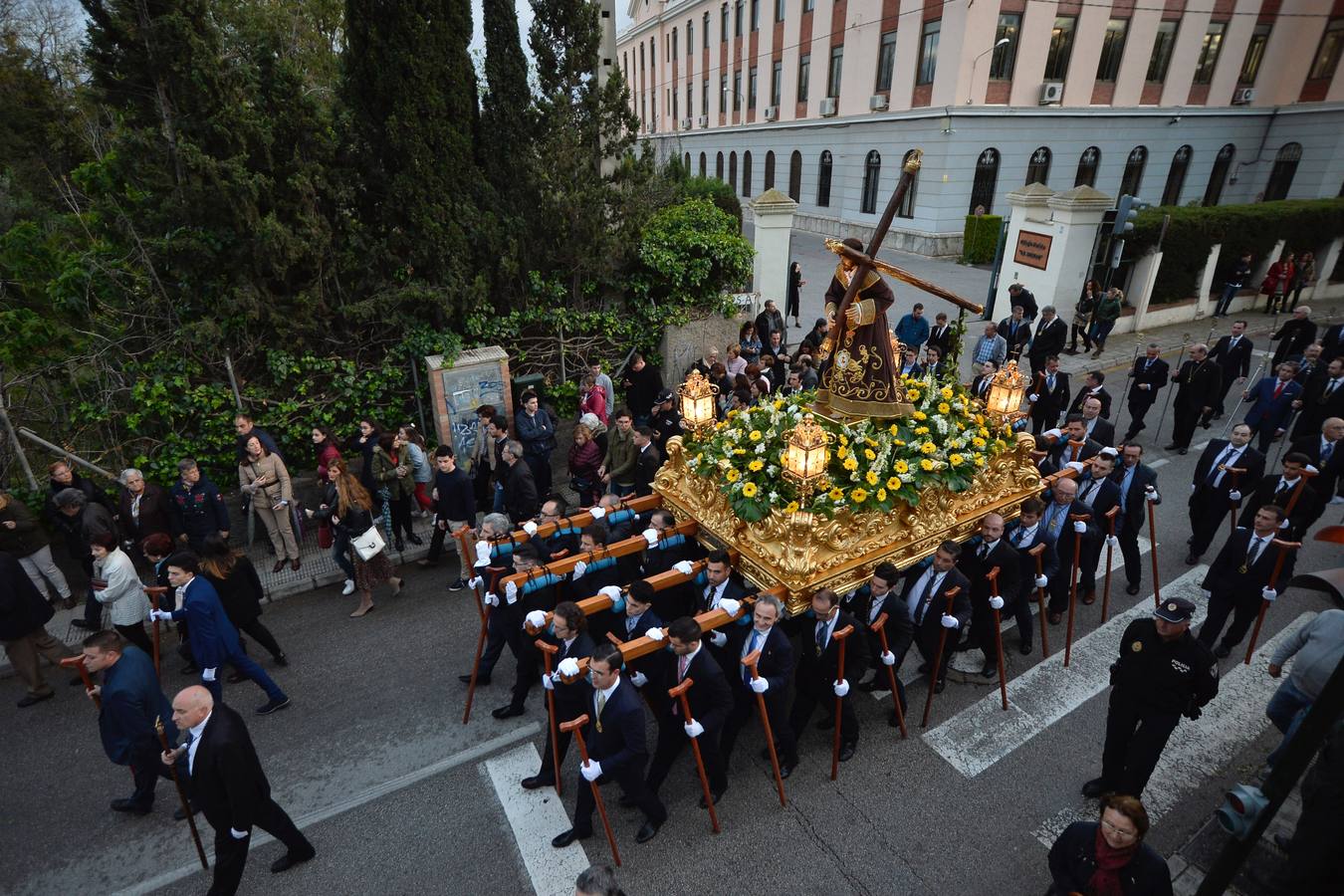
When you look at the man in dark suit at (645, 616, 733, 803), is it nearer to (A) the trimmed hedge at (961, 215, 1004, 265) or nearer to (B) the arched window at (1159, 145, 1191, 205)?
(A) the trimmed hedge at (961, 215, 1004, 265)

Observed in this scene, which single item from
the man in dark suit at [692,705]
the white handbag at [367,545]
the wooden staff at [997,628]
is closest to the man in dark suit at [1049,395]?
the wooden staff at [997,628]

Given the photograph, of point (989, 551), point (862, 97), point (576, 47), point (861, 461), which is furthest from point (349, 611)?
point (862, 97)

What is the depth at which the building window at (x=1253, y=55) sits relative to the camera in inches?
1035

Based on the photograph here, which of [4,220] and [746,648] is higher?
[4,220]

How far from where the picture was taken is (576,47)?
33.9ft

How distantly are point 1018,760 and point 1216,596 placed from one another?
2737 millimetres

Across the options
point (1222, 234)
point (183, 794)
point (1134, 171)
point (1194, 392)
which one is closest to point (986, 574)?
point (183, 794)

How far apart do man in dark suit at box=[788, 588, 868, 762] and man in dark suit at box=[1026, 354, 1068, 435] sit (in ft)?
23.9

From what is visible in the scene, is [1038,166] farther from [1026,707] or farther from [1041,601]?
[1026,707]

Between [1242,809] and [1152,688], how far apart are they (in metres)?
2.09

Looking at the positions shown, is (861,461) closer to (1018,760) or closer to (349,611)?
(1018,760)

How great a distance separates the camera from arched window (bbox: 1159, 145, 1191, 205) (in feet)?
90.9

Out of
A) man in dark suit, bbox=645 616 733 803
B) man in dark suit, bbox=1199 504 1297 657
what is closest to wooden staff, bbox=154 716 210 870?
man in dark suit, bbox=645 616 733 803

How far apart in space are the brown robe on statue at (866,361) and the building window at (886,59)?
2298cm
